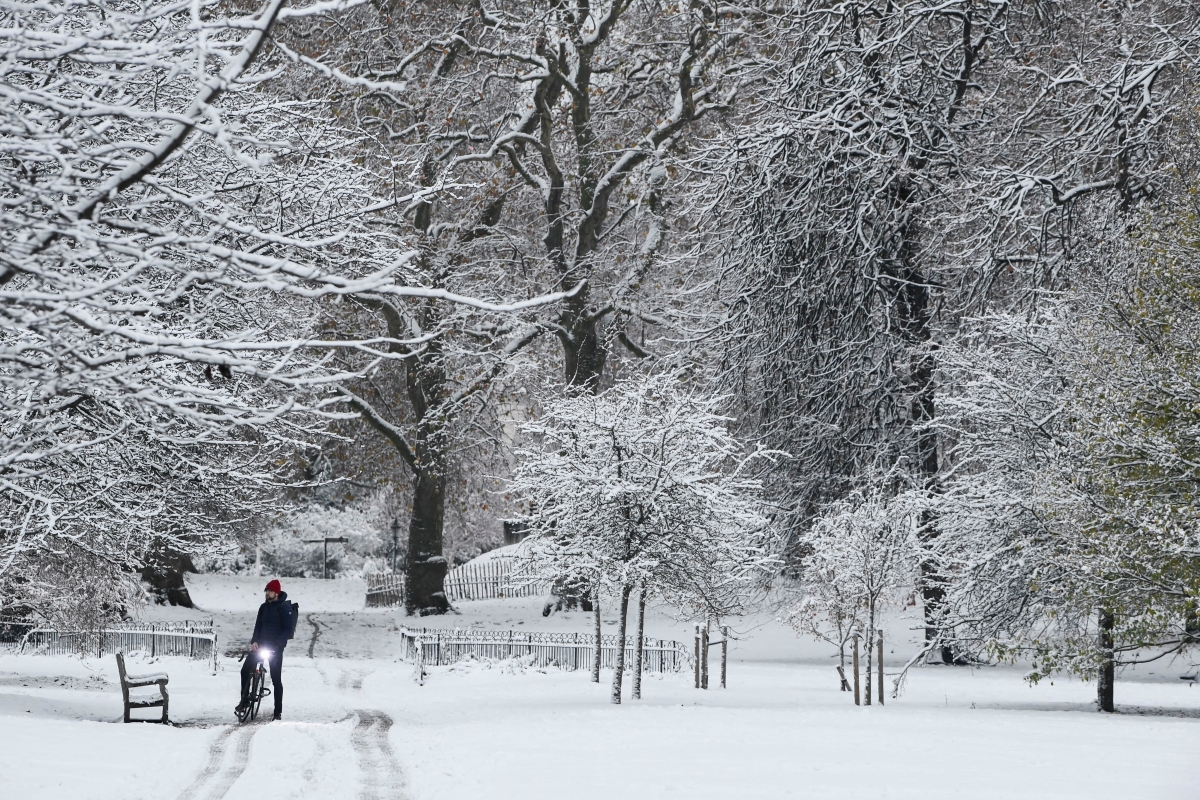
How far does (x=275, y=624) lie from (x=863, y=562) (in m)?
8.65

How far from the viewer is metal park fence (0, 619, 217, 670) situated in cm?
2206

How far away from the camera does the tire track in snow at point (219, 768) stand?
8617mm

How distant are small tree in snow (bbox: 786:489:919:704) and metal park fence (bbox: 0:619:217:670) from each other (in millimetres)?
10963

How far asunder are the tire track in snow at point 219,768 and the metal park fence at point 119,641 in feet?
33.3

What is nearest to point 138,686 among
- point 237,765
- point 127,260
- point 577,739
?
point 237,765

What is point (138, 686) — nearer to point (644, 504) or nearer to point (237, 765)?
point (237, 765)

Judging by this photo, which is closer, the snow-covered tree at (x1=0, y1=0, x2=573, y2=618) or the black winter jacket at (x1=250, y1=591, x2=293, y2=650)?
the snow-covered tree at (x1=0, y1=0, x2=573, y2=618)

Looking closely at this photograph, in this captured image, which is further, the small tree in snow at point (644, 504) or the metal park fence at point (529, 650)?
the metal park fence at point (529, 650)

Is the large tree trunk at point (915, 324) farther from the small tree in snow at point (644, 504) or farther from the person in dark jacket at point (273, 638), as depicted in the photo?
the person in dark jacket at point (273, 638)

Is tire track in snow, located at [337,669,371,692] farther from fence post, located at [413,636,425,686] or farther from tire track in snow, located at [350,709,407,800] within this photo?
tire track in snow, located at [350,709,407,800]

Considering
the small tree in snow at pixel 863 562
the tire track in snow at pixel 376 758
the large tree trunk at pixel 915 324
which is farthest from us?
the large tree trunk at pixel 915 324

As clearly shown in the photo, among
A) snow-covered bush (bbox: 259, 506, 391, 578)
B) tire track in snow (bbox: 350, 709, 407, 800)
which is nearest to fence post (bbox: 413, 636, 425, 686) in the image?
tire track in snow (bbox: 350, 709, 407, 800)

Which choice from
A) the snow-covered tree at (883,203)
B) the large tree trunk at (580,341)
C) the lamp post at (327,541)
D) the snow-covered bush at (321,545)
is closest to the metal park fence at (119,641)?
the large tree trunk at (580,341)

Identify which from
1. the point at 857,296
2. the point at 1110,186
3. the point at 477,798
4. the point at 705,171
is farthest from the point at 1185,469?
the point at 705,171
